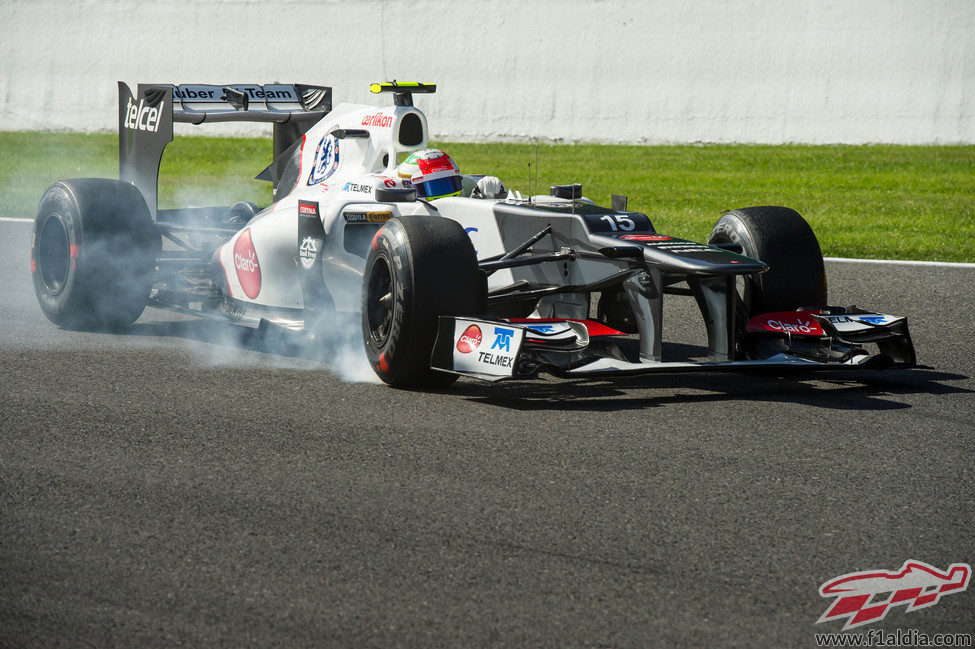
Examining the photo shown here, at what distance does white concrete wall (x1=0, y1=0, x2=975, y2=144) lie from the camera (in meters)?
21.0

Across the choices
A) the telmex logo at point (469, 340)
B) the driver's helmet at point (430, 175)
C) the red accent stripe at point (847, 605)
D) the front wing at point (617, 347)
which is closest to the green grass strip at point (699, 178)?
the front wing at point (617, 347)

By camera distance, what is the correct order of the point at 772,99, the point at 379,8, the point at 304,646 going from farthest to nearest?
the point at 379,8
the point at 772,99
the point at 304,646

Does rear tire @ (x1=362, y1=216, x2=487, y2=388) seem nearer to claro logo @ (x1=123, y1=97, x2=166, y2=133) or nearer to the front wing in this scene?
the front wing

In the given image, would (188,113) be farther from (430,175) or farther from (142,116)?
(430,175)

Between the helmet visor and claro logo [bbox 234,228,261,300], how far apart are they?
3.67ft

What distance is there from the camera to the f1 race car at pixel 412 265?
547 centimetres

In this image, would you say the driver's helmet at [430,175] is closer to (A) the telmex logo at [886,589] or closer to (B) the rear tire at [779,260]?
(B) the rear tire at [779,260]

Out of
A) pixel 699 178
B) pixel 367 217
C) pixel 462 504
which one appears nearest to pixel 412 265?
pixel 367 217

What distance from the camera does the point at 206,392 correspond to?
560cm

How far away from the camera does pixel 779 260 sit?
20.7ft

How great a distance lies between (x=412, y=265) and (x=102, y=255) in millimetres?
2778

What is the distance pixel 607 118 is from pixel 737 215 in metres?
16.8

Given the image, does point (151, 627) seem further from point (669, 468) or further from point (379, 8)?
point (379, 8)

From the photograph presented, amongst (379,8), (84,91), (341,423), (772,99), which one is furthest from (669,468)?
(84,91)
